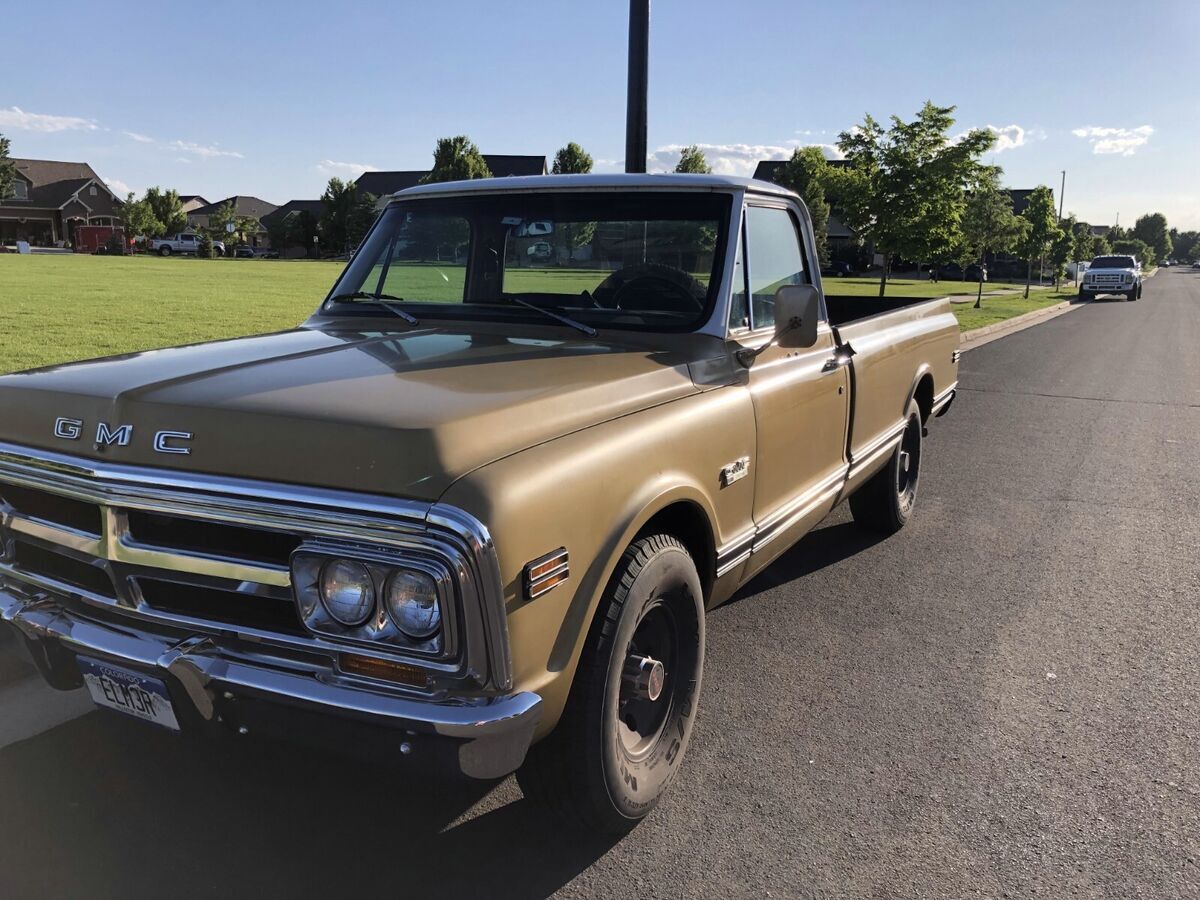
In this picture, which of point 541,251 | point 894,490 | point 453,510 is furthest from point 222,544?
point 894,490

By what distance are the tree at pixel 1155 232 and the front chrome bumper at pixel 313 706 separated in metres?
182

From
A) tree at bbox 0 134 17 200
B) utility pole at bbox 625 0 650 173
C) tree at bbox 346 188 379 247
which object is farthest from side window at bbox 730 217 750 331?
tree at bbox 0 134 17 200

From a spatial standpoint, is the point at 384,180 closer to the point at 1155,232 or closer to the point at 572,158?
the point at 572,158

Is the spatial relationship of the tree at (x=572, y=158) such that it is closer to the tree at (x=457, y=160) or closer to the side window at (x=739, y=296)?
the tree at (x=457, y=160)

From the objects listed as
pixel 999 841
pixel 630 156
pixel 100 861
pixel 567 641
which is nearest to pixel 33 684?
pixel 100 861

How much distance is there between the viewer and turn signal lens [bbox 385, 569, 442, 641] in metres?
2.00

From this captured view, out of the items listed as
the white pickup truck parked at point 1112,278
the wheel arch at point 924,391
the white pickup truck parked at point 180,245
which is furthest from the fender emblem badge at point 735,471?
the white pickup truck parked at point 180,245

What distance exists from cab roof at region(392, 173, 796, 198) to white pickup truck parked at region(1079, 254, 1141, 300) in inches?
1573

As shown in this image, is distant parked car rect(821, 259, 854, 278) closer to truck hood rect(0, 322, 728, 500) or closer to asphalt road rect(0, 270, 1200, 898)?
asphalt road rect(0, 270, 1200, 898)

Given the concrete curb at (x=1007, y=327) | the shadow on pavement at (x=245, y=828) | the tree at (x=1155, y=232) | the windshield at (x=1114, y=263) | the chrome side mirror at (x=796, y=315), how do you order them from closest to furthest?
the shadow on pavement at (x=245, y=828)
the chrome side mirror at (x=796, y=315)
the concrete curb at (x=1007, y=327)
the windshield at (x=1114, y=263)
the tree at (x=1155, y=232)

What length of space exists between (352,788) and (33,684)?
1478 millimetres

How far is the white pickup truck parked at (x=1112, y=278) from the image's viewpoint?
37625mm

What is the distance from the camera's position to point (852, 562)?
5.13m

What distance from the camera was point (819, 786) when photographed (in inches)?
118
